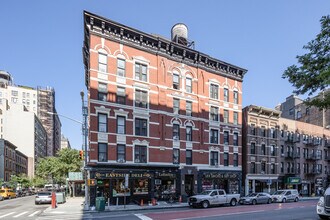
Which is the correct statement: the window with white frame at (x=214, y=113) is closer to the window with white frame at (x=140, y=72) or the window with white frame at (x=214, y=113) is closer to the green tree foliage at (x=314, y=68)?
the window with white frame at (x=140, y=72)

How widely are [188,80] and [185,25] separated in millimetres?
9826

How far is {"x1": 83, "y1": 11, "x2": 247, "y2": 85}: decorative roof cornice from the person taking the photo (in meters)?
31.3

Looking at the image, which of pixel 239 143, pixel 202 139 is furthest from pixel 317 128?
pixel 202 139

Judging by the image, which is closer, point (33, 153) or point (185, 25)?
point (185, 25)

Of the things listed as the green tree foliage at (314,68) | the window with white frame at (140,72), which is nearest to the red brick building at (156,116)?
the window with white frame at (140,72)

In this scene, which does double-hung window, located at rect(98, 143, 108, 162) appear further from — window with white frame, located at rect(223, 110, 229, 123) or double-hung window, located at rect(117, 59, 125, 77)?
window with white frame, located at rect(223, 110, 229, 123)

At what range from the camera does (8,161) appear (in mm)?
75062

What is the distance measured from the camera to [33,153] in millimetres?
108312

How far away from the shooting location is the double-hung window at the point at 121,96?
107 ft

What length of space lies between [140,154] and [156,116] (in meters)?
4.85

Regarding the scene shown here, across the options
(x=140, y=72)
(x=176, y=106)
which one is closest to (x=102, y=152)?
(x=140, y=72)

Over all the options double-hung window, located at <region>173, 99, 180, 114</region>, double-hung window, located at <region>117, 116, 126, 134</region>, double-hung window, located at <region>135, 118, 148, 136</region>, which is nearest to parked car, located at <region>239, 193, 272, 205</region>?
double-hung window, located at <region>173, 99, 180, 114</region>

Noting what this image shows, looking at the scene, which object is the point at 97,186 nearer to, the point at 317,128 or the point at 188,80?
the point at 188,80

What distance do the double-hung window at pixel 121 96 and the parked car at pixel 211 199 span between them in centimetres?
1253
